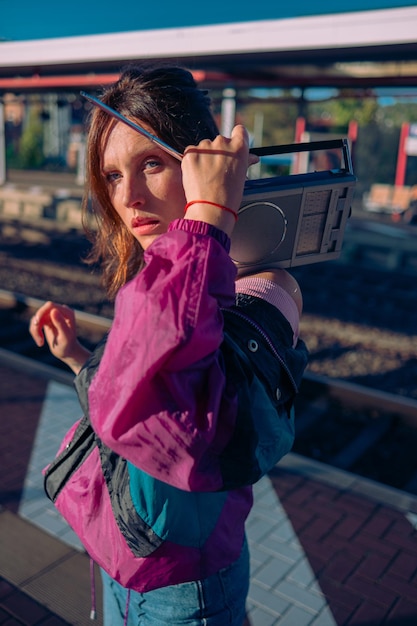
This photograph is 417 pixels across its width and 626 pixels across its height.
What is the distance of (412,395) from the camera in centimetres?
654

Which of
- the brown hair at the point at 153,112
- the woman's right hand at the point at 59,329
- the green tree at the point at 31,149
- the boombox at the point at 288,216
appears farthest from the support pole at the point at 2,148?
the boombox at the point at 288,216

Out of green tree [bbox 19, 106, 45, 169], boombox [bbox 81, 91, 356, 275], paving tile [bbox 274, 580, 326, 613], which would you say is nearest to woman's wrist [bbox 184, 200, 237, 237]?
boombox [bbox 81, 91, 356, 275]

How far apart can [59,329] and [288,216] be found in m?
0.77

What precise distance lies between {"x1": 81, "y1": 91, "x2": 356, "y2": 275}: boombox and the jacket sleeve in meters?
0.21

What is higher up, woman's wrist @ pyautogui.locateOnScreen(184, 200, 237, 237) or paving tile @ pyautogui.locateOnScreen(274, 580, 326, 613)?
woman's wrist @ pyautogui.locateOnScreen(184, 200, 237, 237)

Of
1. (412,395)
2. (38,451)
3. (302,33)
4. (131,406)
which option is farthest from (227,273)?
(302,33)

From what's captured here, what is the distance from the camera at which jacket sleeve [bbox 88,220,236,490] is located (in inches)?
36.2


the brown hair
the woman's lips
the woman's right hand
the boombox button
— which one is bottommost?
the woman's right hand

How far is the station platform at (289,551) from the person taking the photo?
3111 mm

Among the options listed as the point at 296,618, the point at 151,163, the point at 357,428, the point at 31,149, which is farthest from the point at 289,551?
the point at 31,149

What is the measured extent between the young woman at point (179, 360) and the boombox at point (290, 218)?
0.05 meters

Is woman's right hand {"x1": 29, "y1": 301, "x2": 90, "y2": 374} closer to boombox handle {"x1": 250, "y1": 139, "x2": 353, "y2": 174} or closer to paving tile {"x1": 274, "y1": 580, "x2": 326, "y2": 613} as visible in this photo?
boombox handle {"x1": 250, "y1": 139, "x2": 353, "y2": 174}

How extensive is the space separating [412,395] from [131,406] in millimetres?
6093

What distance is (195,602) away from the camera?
4.32 ft
